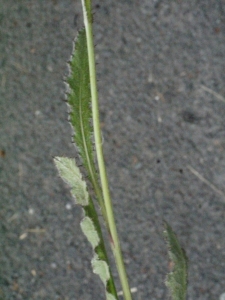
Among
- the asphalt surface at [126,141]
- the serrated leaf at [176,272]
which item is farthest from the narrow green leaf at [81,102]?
the asphalt surface at [126,141]

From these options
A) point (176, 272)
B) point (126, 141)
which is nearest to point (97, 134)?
point (176, 272)

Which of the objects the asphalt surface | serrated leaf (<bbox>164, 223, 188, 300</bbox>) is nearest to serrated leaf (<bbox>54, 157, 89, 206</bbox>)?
Result: serrated leaf (<bbox>164, 223, 188, 300</bbox>)

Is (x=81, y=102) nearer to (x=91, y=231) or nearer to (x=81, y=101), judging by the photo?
(x=81, y=101)

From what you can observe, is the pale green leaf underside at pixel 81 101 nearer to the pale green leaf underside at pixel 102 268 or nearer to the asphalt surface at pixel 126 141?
the pale green leaf underside at pixel 102 268

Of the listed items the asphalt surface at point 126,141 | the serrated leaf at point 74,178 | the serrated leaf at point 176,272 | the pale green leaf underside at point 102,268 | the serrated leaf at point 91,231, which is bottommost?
the asphalt surface at point 126,141

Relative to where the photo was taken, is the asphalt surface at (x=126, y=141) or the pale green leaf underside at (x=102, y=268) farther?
the asphalt surface at (x=126, y=141)

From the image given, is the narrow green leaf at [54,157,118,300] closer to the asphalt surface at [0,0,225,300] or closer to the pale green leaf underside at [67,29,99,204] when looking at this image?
the pale green leaf underside at [67,29,99,204]
